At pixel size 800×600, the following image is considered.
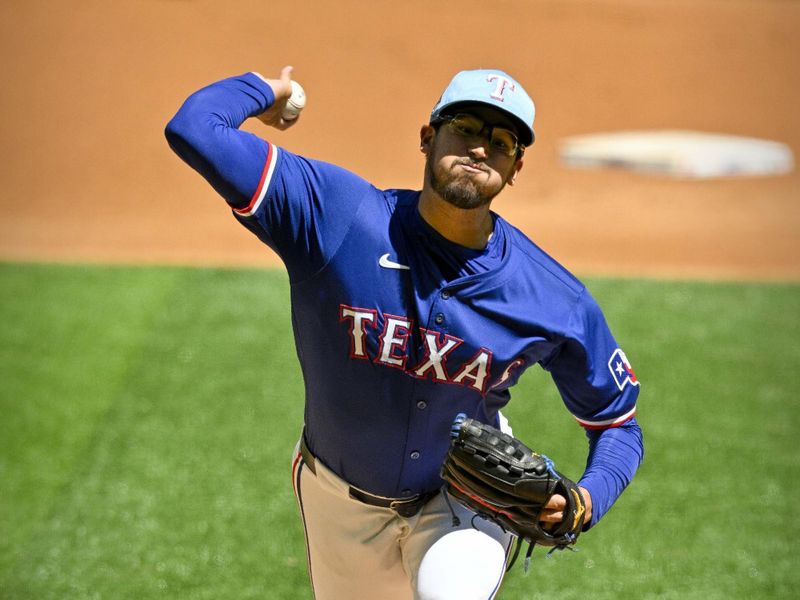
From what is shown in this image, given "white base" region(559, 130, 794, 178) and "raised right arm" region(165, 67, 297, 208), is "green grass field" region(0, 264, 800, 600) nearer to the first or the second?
"white base" region(559, 130, 794, 178)

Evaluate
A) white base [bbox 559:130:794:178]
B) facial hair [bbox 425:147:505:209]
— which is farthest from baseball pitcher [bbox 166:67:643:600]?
white base [bbox 559:130:794:178]

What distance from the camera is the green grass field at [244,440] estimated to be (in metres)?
5.21

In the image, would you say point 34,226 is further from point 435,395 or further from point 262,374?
point 435,395

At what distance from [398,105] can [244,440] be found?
5.55 m

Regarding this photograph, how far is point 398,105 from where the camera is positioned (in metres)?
11.0

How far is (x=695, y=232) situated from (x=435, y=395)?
6.53 meters

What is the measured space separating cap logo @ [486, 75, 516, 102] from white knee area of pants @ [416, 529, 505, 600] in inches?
52.3

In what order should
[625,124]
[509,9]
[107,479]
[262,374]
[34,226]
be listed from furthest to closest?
[509,9]
[625,124]
[34,226]
[262,374]
[107,479]

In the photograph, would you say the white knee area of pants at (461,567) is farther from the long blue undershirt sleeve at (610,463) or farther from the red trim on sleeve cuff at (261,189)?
the red trim on sleeve cuff at (261,189)

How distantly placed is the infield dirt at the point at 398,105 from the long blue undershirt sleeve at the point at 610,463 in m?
5.08

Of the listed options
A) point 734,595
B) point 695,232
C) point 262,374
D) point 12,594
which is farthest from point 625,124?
point 12,594

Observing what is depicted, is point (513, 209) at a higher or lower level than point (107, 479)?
higher

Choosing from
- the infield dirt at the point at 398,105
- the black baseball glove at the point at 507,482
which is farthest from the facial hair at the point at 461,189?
the infield dirt at the point at 398,105

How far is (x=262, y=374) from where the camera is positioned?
6.82 meters
